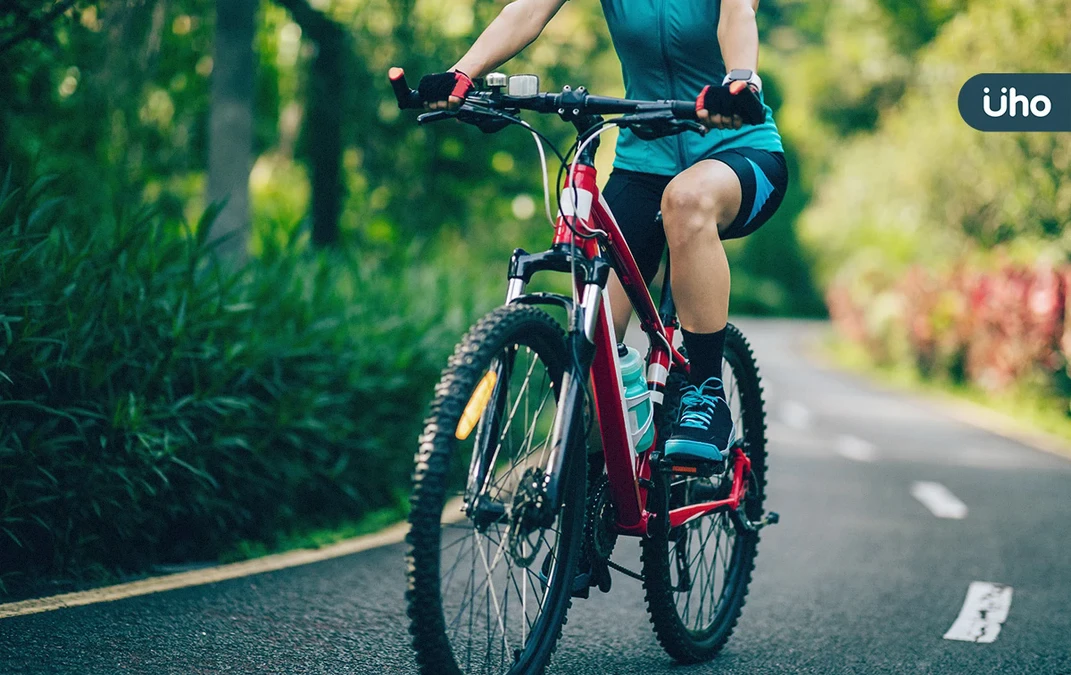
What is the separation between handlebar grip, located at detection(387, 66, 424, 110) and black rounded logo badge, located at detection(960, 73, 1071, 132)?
28.9 ft

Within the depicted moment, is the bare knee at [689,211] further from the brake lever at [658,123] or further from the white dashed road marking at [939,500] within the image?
the white dashed road marking at [939,500]

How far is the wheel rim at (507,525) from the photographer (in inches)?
118

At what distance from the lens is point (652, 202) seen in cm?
383

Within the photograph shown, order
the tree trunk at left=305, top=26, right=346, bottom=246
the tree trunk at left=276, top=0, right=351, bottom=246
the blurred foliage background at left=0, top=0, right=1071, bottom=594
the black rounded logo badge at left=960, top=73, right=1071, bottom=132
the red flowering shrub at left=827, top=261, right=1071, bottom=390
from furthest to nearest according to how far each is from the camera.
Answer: the red flowering shrub at left=827, top=261, right=1071, bottom=390 < the black rounded logo badge at left=960, top=73, right=1071, bottom=132 < the tree trunk at left=305, top=26, right=346, bottom=246 < the tree trunk at left=276, top=0, right=351, bottom=246 < the blurred foliage background at left=0, top=0, right=1071, bottom=594

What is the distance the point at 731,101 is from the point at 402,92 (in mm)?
822

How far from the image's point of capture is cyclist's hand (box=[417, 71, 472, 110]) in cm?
316

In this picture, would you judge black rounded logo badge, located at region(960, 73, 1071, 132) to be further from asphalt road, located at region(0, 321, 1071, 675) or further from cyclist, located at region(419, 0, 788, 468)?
cyclist, located at region(419, 0, 788, 468)

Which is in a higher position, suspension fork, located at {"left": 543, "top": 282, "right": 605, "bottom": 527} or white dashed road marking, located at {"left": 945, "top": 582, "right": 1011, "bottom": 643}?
suspension fork, located at {"left": 543, "top": 282, "right": 605, "bottom": 527}

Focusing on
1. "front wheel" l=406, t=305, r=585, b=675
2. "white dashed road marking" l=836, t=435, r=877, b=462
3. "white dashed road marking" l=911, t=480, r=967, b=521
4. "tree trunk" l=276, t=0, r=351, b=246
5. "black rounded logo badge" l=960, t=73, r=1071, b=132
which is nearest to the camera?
"front wheel" l=406, t=305, r=585, b=675

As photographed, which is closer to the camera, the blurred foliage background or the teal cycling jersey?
the teal cycling jersey

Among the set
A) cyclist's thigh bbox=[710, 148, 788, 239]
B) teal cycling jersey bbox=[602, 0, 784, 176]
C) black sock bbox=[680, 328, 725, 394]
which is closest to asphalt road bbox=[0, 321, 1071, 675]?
black sock bbox=[680, 328, 725, 394]

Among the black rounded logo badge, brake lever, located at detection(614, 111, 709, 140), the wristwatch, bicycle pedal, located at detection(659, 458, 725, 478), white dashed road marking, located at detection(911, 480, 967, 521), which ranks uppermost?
the black rounded logo badge

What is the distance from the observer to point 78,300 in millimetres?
4832

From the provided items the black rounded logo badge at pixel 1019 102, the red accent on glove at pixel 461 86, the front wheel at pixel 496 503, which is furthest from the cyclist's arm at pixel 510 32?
the black rounded logo badge at pixel 1019 102
